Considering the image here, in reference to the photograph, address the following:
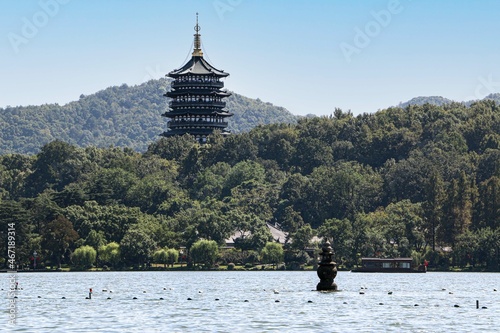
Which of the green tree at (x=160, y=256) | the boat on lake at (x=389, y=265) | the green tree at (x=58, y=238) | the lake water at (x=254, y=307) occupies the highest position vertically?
the green tree at (x=58, y=238)

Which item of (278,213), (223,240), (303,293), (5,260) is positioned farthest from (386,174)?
(303,293)

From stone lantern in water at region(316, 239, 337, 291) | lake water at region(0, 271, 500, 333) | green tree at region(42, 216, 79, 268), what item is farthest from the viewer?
green tree at region(42, 216, 79, 268)

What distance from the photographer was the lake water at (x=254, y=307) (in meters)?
63.9

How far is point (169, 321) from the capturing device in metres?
67.2

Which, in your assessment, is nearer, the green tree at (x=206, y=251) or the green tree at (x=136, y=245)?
the green tree at (x=136, y=245)

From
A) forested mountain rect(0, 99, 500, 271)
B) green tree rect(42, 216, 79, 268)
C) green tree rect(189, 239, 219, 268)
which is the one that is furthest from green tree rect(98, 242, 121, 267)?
green tree rect(189, 239, 219, 268)

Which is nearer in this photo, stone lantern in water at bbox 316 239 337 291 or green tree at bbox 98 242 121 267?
stone lantern in water at bbox 316 239 337 291

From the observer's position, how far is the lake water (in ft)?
210

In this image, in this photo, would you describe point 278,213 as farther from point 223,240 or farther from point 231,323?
point 231,323

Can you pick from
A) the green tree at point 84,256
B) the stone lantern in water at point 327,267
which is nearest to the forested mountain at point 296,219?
the green tree at point 84,256

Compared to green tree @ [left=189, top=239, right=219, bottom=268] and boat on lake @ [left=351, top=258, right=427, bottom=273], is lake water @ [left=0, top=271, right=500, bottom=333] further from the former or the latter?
green tree @ [left=189, top=239, right=219, bottom=268]

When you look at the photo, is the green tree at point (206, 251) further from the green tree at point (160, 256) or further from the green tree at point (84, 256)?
the green tree at point (84, 256)

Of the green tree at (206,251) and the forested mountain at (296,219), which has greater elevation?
the forested mountain at (296,219)

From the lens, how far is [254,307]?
77.7 m
